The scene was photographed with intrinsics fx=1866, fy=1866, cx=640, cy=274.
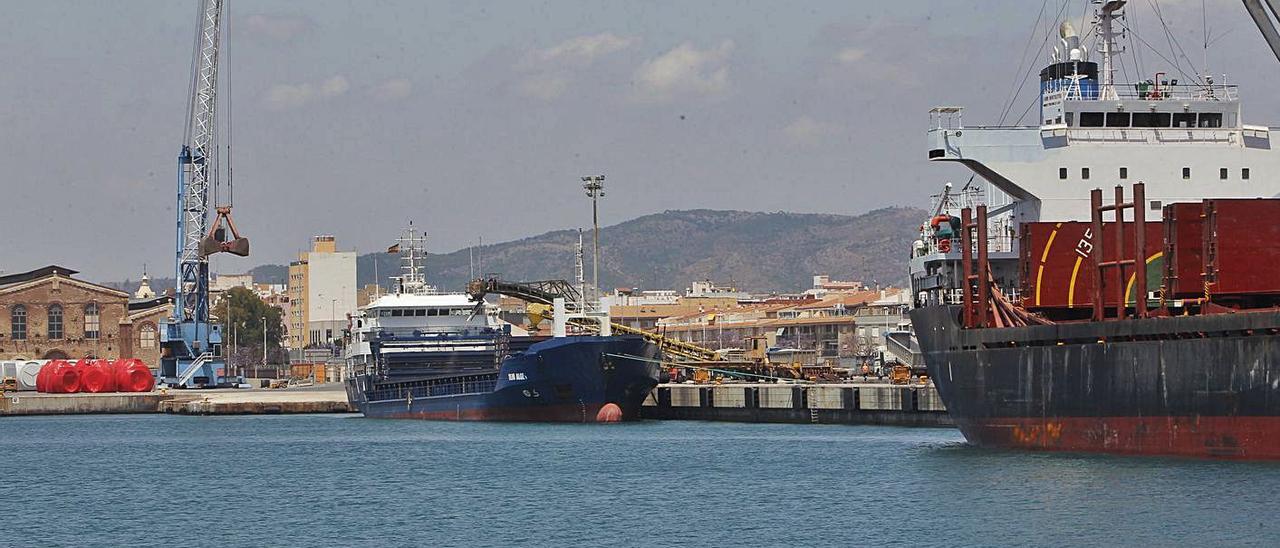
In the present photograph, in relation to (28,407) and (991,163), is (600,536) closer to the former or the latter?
(991,163)

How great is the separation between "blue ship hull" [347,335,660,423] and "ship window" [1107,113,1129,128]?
20965mm

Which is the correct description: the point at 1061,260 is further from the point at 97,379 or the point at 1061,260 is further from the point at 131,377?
the point at 97,379

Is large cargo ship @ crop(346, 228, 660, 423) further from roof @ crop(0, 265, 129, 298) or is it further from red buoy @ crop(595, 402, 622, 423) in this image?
roof @ crop(0, 265, 129, 298)

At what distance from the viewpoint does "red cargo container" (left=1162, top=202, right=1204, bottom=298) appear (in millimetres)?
37844

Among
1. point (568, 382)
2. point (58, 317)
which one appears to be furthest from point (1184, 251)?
point (58, 317)

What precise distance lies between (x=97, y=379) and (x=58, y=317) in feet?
94.8

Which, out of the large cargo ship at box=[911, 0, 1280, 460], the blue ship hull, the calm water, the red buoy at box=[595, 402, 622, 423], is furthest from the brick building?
the large cargo ship at box=[911, 0, 1280, 460]

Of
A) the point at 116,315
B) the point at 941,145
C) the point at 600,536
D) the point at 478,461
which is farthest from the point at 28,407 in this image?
the point at 600,536

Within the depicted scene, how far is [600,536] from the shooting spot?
1267 inches

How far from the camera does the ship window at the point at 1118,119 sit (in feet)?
158

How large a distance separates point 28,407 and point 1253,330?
237ft

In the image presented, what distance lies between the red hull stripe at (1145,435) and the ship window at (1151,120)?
32.5 ft

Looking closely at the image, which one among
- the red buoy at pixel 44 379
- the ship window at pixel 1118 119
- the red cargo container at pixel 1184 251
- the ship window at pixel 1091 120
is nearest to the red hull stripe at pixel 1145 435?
the red cargo container at pixel 1184 251

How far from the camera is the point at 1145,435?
38281 millimetres
